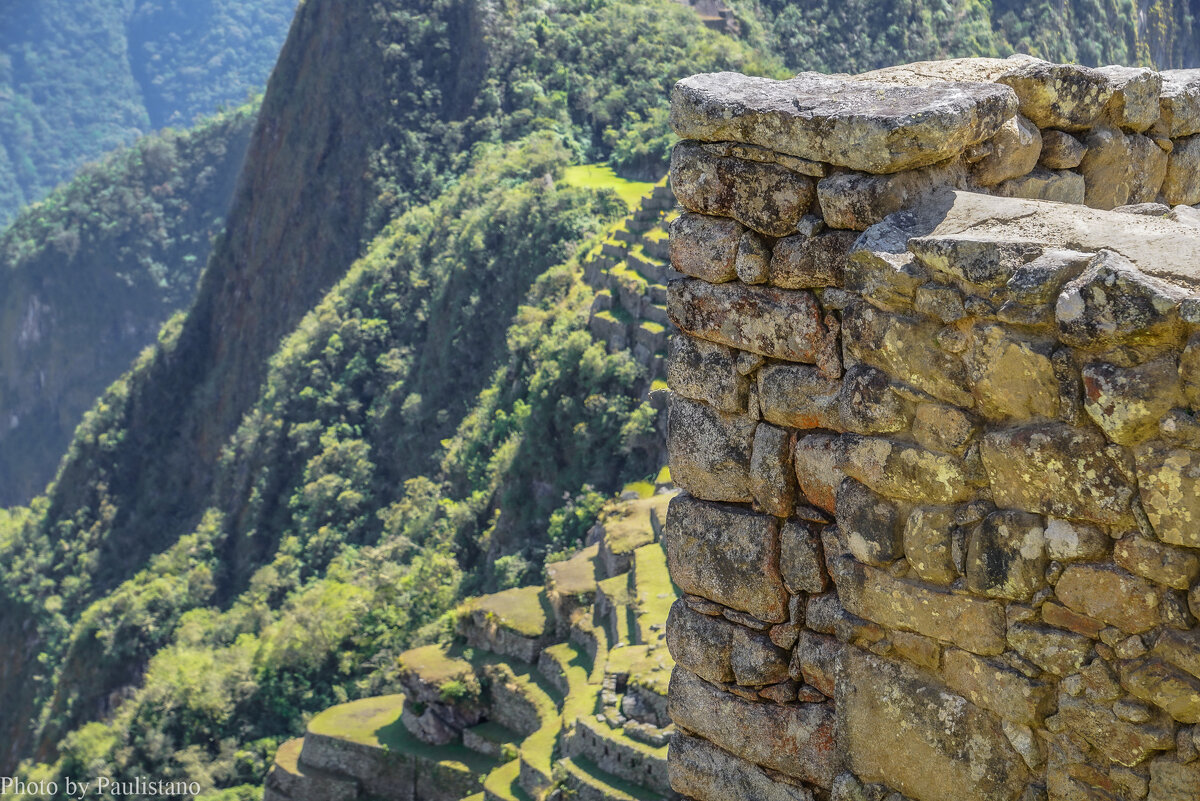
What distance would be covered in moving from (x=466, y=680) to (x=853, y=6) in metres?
58.7

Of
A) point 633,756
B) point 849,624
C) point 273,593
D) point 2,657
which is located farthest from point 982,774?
point 2,657

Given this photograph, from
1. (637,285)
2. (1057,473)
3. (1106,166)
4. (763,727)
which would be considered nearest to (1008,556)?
(1057,473)

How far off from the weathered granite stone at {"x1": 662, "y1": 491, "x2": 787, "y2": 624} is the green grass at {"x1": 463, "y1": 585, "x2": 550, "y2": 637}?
24232 mm

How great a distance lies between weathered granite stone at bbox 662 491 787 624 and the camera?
504 cm

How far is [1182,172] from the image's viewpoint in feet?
20.4

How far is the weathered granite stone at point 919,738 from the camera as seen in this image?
4.36m

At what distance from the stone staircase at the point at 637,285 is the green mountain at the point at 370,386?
0.58 ft

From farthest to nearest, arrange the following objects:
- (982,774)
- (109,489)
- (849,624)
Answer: (109,489) → (849,624) → (982,774)

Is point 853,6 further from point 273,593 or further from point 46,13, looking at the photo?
point 46,13

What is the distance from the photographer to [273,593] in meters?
61.0

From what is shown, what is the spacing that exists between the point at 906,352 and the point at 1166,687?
51.4 inches

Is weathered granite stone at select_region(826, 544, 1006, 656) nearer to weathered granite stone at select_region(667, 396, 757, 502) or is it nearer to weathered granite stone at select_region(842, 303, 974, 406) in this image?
weathered granite stone at select_region(667, 396, 757, 502)

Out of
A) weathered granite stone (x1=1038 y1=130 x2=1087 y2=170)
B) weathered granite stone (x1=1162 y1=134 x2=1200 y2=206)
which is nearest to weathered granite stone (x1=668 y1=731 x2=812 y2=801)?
weathered granite stone (x1=1038 y1=130 x2=1087 y2=170)

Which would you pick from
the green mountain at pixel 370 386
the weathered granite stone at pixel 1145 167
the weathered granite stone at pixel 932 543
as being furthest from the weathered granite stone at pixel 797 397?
the green mountain at pixel 370 386
